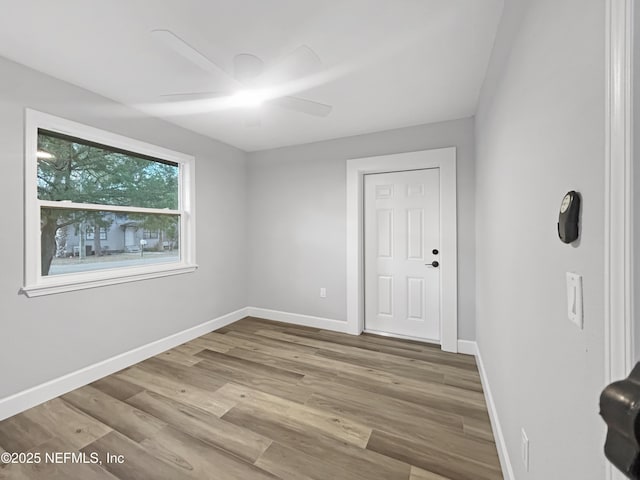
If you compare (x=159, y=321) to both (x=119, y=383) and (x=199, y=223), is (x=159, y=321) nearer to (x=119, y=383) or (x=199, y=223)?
(x=119, y=383)

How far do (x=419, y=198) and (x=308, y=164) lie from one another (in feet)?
4.77

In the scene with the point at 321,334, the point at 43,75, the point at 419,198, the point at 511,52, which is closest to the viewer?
the point at 511,52

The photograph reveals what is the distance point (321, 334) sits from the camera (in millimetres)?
3404

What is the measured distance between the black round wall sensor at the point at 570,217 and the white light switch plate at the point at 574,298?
3.8 inches

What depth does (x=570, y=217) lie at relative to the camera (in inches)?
26.9

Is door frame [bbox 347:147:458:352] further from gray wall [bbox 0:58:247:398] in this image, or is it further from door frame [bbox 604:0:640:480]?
door frame [bbox 604:0:640:480]

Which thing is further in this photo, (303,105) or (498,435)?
(303,105)

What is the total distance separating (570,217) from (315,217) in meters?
3.03

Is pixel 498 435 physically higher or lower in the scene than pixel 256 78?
lower

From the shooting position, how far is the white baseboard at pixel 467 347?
112 inches

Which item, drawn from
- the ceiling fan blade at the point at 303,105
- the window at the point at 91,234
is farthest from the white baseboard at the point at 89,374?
the ceiling fan blade at the point at 303,105

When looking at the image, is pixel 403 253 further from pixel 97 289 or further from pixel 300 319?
pixel 97 289

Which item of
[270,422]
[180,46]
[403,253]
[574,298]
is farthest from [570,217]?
[403,253]

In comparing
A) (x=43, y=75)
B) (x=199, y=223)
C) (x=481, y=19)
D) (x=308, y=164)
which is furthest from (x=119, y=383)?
(x=481, y=19)
